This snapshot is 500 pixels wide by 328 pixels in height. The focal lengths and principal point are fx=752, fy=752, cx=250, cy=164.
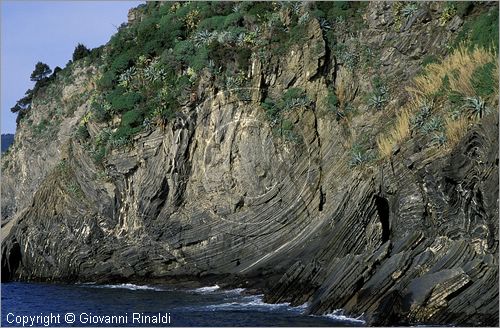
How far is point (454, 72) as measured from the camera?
73.2 feet

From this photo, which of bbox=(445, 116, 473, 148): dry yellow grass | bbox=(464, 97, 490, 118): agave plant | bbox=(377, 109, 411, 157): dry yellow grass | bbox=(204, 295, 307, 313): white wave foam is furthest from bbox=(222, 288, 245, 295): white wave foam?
bbox=(464, 97, 490, 118): agave plant

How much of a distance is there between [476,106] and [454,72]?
292 centimetres

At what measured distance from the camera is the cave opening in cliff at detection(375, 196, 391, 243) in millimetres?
21609

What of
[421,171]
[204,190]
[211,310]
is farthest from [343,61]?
[211,310]

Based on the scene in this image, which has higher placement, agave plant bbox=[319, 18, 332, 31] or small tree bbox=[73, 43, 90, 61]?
small tree bbox=[73, 43, 90, 61]

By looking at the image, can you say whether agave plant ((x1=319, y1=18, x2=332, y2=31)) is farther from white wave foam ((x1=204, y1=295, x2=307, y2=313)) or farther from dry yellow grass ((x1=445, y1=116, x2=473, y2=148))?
white wave foam ((x1=204, y1=295, x2=307, y2=313))

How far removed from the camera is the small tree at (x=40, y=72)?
164 feet

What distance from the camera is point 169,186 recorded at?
28.4 metres

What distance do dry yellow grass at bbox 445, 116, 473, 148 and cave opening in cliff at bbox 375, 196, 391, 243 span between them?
2844 millimetres

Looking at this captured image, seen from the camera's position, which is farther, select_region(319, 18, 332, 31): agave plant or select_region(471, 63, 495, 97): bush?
select_region(319, 18, 332, 31): agave plant

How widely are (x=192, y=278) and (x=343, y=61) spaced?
973cm

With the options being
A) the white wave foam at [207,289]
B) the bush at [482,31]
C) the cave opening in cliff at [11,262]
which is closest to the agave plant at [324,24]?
the bush at [482,31]

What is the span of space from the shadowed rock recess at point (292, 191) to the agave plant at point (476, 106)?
0.30 meters

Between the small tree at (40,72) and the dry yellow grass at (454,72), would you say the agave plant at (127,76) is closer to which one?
the dry yellow grass at (454,72)
